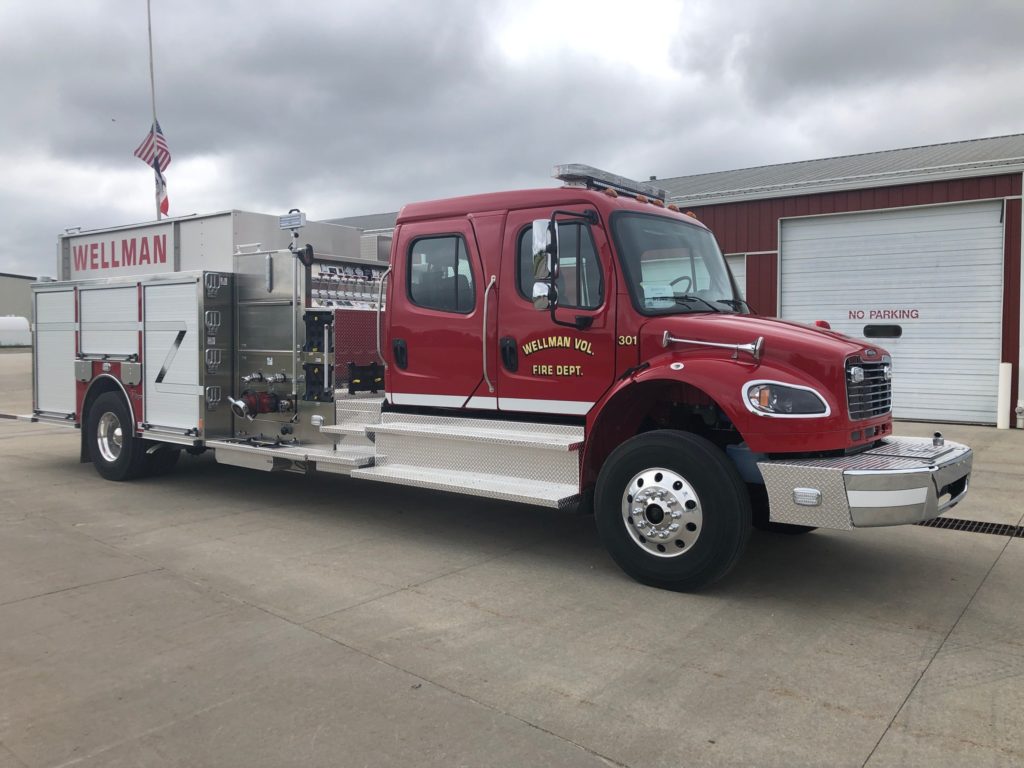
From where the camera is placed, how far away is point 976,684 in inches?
148

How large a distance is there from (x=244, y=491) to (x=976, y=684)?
704 centimetres

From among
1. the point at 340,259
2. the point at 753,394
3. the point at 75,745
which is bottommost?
the point at 75,745

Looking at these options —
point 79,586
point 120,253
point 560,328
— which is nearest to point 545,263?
point 560,328

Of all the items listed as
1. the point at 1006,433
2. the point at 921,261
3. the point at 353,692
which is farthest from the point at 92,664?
the point at 921,261

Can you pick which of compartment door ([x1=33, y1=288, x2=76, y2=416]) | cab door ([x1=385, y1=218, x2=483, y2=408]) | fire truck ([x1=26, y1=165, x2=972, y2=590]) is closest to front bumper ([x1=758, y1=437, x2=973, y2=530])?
fire truck ([x1=26, y1=165, x2=972, y2=590])

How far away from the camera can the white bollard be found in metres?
13.1

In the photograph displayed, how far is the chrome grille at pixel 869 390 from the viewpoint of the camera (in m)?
4.88

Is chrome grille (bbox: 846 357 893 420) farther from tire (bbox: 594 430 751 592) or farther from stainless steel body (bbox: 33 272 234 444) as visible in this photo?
stainless steel body (bbox: 33 272 234 444)

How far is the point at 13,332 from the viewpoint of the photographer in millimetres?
60125

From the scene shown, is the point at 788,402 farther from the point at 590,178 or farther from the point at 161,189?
the point at 161,189

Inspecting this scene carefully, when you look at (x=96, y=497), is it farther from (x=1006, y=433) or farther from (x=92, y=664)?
(x=1006, y=433)

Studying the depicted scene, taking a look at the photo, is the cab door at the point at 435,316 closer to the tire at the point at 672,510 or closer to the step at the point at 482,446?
the step at the point at 482,446

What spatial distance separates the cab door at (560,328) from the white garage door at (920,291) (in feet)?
34.4

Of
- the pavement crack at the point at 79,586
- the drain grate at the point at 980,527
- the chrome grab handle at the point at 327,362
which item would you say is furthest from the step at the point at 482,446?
the drain grate at the point at 980,527
